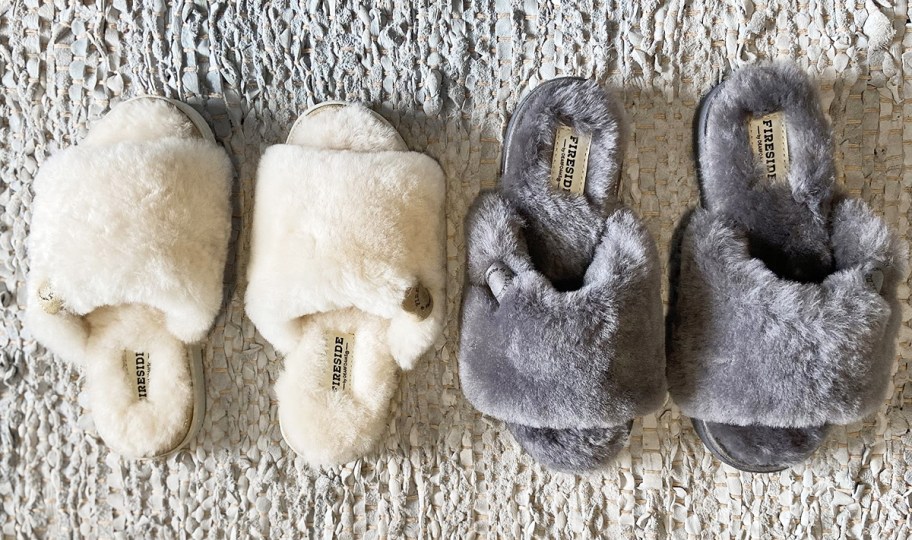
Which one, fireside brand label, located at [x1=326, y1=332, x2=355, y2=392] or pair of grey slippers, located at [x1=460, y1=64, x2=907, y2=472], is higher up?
pair of grey slippers, located at [x1=460, y1=64, x2=907, y2=472]

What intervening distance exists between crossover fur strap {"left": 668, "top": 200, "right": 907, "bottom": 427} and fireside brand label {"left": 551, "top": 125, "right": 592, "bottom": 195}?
0.19 m

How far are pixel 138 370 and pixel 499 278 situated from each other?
0.58 meters

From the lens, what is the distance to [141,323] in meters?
0.92

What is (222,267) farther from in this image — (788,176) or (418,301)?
(788,176)

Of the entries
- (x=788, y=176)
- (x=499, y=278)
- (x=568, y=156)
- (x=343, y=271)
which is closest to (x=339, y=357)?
(x=343, y=271)

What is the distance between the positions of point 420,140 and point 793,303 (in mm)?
567

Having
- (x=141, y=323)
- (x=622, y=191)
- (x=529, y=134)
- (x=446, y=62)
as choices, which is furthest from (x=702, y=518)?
(x=141, y=323)

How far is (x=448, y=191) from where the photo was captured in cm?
93

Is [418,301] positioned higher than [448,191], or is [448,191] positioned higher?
[448,191]

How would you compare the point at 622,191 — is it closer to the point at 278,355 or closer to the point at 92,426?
the point at 278,355

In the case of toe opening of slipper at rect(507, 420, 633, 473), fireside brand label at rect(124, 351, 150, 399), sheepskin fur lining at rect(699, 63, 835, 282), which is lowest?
toe opening of slipper at rect(507, 420, 633, 473)

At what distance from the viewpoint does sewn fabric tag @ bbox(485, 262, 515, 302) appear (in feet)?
2.66

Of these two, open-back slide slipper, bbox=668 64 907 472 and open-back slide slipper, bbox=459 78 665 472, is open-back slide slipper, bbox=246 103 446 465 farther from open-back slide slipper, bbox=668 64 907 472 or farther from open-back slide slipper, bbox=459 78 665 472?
open-back slide slipper, bbox=668 64 907 472

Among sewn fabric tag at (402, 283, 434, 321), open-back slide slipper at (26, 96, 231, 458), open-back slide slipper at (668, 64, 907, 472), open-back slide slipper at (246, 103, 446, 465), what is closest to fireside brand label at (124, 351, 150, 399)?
open-back slide slipper at (26, 96, 231, 458)
